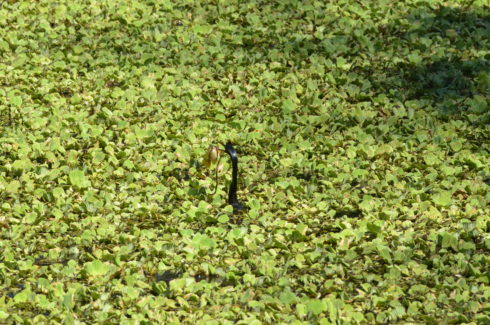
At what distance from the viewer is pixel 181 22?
26.0ft

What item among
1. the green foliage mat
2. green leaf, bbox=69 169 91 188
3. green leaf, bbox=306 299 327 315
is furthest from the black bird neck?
green leaf, bbox=306 299 327 315

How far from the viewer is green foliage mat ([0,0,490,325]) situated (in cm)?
447

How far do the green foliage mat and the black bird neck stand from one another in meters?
0.08

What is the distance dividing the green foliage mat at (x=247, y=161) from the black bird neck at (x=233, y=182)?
84mm

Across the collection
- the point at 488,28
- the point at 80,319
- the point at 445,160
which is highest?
the point at 488,28

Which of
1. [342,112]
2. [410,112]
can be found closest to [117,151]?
[342,112]

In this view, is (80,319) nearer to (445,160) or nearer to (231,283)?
(231,283)

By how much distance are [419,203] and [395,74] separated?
2013 millimetres

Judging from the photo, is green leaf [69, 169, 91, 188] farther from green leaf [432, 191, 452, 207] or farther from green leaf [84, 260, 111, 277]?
green leaf [432, 191, 452, 207]

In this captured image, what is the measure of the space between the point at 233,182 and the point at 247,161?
0.64m

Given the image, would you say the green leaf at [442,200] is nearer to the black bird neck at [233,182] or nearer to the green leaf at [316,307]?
the black bird neck at [233,182]

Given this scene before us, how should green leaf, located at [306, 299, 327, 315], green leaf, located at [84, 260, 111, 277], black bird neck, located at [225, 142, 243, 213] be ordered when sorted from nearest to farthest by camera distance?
green leaf, located at [306, 299, 327, 315], green leaf, located at [84, 260, 111, 277], black bird neck, located at [225, 142, 243, 213]

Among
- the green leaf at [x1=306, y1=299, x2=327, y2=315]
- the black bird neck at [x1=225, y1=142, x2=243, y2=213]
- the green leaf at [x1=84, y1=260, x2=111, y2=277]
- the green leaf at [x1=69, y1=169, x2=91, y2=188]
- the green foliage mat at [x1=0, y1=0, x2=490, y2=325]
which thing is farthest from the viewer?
the green leaf at [x1=69, y1=169, x2=91, y2=188]

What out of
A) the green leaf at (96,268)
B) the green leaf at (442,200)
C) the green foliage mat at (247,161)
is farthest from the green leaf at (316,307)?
the green leaf at (442,200)
